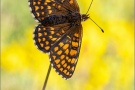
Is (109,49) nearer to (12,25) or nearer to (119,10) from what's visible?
(12,25)

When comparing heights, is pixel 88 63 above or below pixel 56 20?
below

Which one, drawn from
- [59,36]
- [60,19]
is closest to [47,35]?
[59,36]

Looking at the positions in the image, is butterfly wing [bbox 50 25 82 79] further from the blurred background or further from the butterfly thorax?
the blurred background

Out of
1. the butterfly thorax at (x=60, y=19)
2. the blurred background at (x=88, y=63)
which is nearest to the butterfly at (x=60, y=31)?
the butterfly thorax at (x=60, y=19)

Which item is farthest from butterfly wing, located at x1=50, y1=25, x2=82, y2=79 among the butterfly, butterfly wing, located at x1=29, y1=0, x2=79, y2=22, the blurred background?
the blurred background

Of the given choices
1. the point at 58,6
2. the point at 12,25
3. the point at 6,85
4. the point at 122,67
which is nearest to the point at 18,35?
the point at 12,25

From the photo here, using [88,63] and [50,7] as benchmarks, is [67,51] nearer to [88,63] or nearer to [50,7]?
[50,7]
